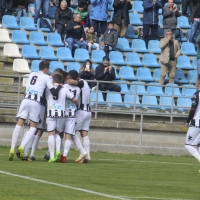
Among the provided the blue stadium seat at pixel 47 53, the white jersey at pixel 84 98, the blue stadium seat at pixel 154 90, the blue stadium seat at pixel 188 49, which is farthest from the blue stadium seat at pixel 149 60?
the white jersey at pixel 84 98

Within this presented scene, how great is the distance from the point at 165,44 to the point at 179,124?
10.6 ft

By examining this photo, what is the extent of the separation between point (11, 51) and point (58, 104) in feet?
24.6

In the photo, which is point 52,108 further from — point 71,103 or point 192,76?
point 192,76

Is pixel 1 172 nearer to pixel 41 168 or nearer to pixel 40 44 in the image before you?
pixel 41 168

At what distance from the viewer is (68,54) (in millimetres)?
22969

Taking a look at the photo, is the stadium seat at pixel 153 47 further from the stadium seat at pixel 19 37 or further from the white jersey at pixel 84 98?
the white jersey at pixel 84 98

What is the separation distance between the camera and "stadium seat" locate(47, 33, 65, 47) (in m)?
23.4

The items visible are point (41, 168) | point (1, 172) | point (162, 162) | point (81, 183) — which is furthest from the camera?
point (162, 162)

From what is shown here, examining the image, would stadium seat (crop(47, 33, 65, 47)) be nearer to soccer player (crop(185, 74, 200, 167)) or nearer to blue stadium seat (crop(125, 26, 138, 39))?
blue stadium seat (crop(125, 26, 138, 39))

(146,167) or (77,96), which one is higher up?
(77,96)

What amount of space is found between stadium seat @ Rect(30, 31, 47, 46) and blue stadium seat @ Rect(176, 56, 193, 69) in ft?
13.8

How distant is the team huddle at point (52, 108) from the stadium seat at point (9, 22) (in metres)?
8.13

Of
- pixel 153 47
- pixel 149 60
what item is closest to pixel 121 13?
pixel 153 47

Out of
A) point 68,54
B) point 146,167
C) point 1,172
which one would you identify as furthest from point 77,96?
point 68,54
